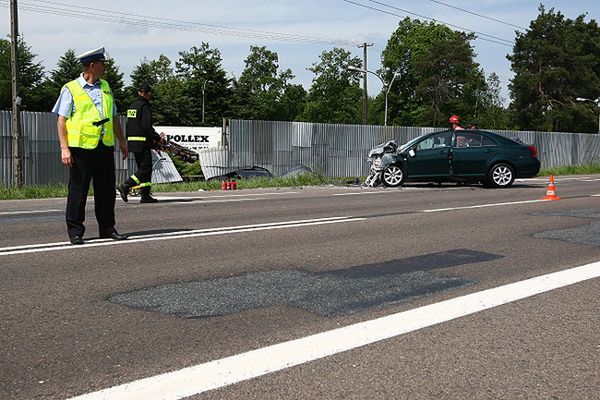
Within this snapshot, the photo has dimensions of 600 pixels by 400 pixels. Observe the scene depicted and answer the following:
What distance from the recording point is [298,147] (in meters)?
28.6

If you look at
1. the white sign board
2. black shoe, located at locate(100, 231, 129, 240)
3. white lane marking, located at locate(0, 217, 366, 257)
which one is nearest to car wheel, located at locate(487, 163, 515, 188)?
white lane marking, located at locate(0, 217, 366, 257)

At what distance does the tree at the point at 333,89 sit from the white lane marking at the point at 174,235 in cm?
8978

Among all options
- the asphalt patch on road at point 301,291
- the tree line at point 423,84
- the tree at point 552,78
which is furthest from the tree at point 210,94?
the asphalt patch on road at point 301,291

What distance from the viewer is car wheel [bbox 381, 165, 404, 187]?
18.9 m

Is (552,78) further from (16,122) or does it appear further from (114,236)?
(114,236)

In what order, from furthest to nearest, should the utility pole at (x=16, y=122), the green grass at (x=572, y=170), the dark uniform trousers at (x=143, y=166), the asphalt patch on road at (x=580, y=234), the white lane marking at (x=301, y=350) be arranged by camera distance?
the green grass at (x=572, y=170)
the utility pole at (x=16, y=122)
the dark uniform trousers at (x=143, y=166)
the asphalt patch on road at (x=580, y=234)
the white lane marking at (x=301, y=350)

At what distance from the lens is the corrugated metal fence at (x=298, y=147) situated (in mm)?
26562

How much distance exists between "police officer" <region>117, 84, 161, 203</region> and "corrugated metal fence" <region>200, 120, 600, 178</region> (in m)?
11.9

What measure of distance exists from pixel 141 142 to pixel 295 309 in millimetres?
8161

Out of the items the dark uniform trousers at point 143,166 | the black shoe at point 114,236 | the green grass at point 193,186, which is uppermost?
the dark uniform trousers at point 143,166

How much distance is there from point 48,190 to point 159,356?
45.7ft

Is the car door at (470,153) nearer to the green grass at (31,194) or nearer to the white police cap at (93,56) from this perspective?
the green grass at (31,194)

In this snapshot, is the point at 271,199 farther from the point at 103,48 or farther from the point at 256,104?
the point at 256,104

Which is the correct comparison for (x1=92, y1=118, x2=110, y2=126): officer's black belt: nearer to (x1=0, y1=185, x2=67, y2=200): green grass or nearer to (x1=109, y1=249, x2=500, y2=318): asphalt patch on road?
(x1=109, y1=249, x2=500, y2=318): asphalt patch on road
